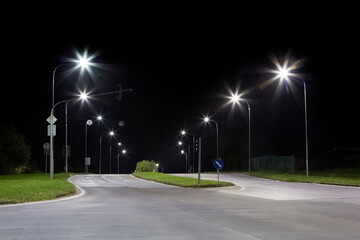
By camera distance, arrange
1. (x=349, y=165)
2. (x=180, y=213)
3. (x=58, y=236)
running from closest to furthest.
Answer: (x=58, y=236), (x=180, y=213), (x=349, y=165)

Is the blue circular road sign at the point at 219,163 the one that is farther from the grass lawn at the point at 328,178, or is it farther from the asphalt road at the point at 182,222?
the asphalt road at the point at 182,222

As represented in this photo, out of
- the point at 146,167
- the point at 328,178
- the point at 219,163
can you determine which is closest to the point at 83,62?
the point at 219,163

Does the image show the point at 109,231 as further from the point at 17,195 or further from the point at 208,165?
the point at 208,165

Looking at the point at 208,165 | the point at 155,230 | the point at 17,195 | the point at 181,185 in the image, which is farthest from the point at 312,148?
the point at 155,230

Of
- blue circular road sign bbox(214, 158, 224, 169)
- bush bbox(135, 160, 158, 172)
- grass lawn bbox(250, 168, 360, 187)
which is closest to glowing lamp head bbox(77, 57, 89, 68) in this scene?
blue circular road sign bbox(214, 158, 224, 169)

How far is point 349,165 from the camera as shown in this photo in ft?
211

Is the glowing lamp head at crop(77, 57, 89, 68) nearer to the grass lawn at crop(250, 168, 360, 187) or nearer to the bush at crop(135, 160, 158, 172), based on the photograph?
the grass lawn at crop(250, 168, 360, 187)

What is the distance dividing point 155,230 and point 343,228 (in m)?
4.34

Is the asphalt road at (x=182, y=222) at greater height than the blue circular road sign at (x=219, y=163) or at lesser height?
lesser

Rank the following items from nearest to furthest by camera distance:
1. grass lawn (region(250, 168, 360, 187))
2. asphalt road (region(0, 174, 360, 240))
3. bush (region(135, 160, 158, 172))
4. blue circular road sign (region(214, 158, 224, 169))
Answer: asphalt road (region(0, 174, 360, 240)), blue circular road sign (region(214, 158, 224, 169)), grass lawn (region(250, 168, 360, 187)), bush (region(135, 160, 158, 172))

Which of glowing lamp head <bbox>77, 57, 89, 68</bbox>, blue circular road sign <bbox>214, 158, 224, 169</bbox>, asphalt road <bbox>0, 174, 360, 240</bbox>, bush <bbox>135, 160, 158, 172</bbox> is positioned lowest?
asphalt road <bbox>0, 174, 360, 240</bbox>

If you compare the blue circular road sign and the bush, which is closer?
the blue circular road sign

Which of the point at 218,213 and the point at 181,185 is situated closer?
the point at 218,213

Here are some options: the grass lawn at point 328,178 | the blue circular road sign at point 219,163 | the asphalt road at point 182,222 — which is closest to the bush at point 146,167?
the grass lawn at point 328,178
